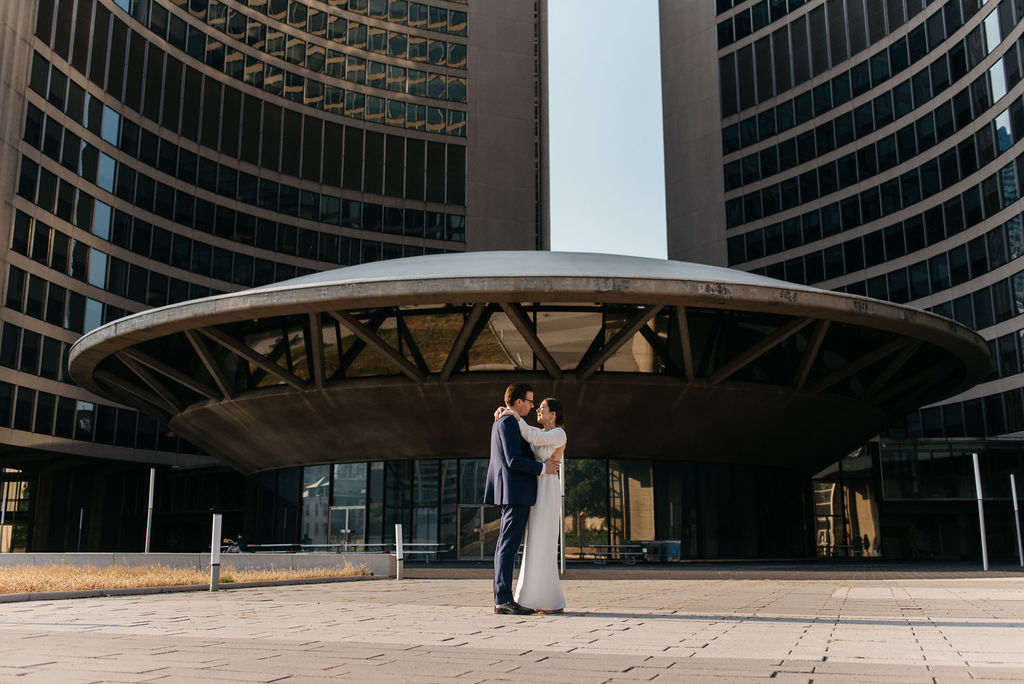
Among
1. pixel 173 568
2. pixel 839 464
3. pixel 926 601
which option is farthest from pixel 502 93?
pixel 926 601

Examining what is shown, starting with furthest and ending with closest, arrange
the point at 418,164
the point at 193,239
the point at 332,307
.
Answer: the point at 418,164 < the point at 193,239 < the point at 332,307

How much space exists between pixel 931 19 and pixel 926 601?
5292 cm

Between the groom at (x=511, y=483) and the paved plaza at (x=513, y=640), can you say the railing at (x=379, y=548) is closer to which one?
the paved plaza at (x=513, y=640)

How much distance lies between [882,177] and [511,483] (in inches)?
2157

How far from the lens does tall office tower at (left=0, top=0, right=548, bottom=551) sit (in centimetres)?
4716

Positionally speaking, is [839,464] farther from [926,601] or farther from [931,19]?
[926,601]

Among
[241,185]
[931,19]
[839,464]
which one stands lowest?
[839,464]

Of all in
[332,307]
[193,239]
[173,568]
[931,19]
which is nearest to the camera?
[173,568]

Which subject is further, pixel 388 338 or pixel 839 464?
pixel 839 464

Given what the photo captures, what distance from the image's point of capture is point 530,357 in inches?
1003

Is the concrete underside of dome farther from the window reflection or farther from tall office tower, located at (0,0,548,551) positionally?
tall office tower, located at (0,0,548,551)

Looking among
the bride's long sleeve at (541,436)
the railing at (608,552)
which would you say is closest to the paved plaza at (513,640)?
the bride's long sleeve at (541,436)

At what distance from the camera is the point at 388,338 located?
25.4 metres

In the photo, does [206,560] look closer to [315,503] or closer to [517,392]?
[315,503]
